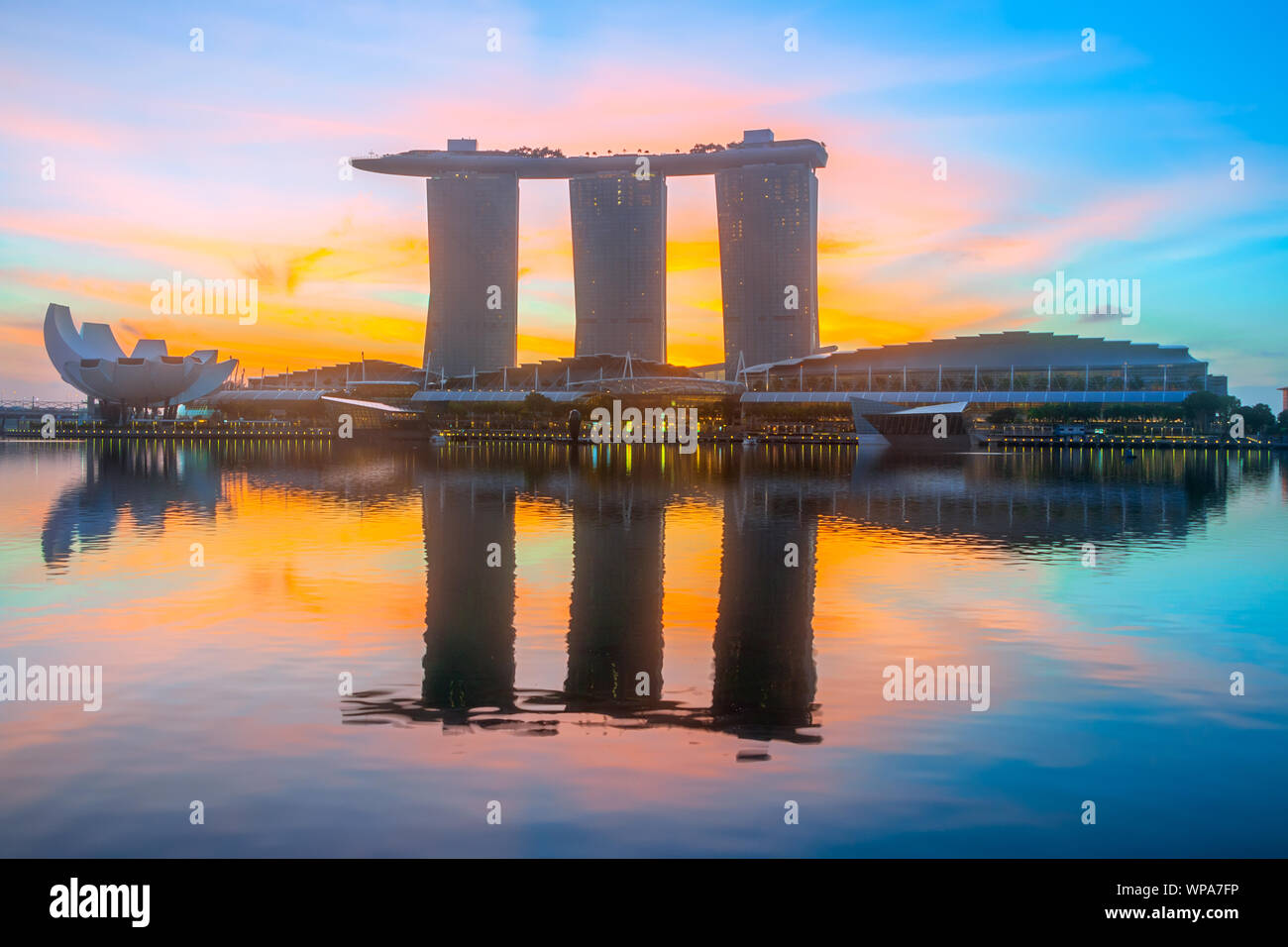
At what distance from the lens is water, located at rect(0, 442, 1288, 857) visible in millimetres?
8203

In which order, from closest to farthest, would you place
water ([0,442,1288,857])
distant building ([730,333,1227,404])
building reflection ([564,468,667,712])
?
water ([0,442,1288,857])
building reflection ([564,468,667,712])
distant building ([730,333,1227,404])

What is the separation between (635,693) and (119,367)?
162834 mm

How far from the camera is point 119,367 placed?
156 m

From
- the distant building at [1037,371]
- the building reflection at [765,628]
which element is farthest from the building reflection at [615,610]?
the distant building at [1037,371]

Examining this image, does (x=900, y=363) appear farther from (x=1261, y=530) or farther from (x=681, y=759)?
(x=681, y=759)

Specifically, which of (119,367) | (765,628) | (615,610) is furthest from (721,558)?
(119,367)

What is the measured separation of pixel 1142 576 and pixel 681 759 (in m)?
14.4

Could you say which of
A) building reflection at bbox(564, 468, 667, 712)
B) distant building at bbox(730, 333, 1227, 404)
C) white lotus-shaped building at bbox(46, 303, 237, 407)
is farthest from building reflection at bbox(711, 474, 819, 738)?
white lotus-shaped building at bbox(46, 303, 237, 407)

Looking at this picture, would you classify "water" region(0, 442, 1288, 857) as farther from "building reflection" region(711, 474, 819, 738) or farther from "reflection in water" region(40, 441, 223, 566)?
"reflection in water" region(40, 441, 223, 566)

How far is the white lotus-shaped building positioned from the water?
462 ft

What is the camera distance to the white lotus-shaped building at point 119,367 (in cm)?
15588

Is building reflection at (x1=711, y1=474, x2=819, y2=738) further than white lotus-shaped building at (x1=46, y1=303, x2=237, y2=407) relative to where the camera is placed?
No

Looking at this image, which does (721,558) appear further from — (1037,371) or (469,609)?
(1037,371)

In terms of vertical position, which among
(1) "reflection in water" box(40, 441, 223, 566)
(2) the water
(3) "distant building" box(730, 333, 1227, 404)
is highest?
(3) "distant building" box(730, 333, 1227, 404)
